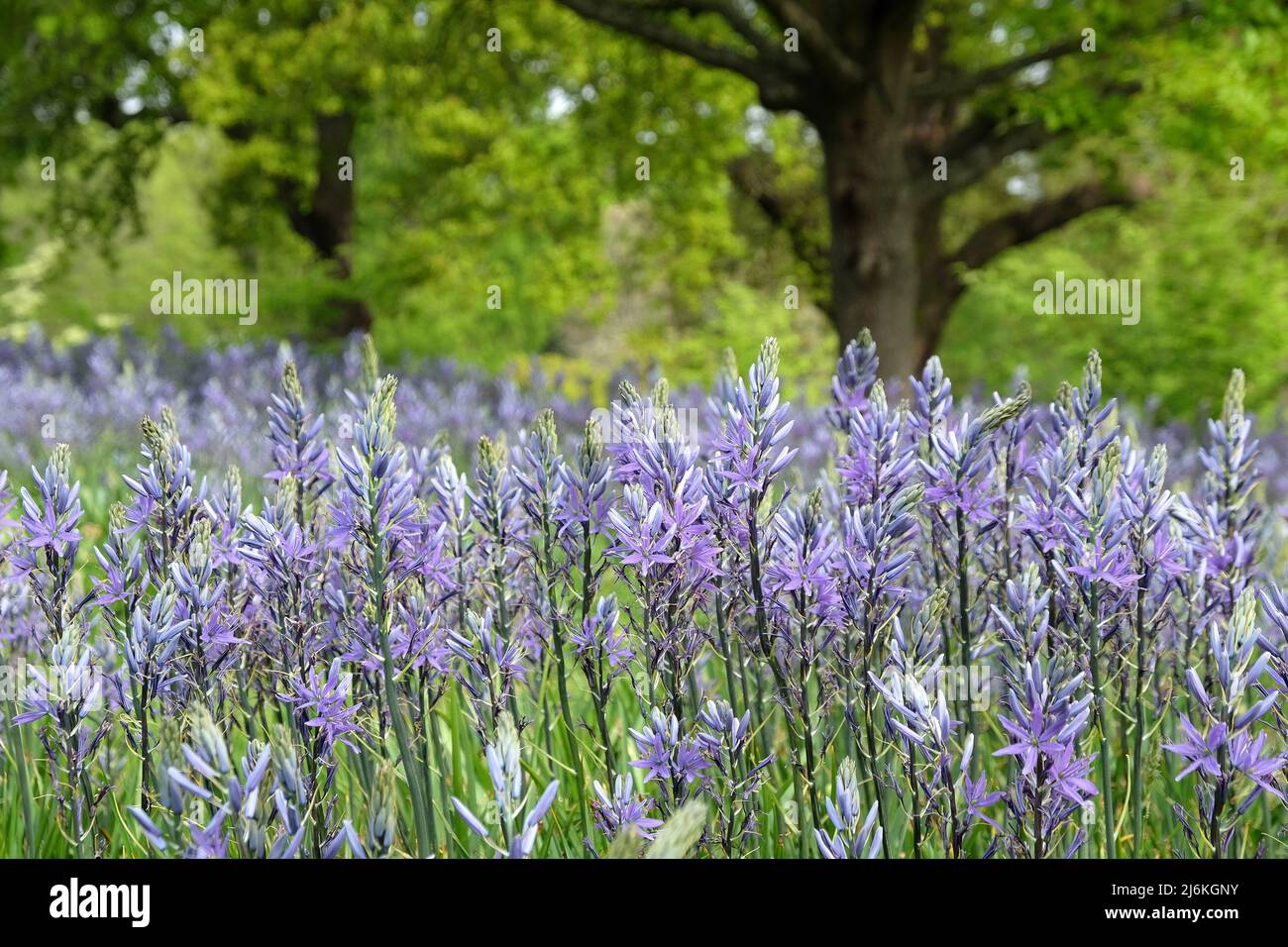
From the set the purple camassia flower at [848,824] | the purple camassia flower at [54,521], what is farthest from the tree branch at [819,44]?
the purple camassia flower at [848,824]

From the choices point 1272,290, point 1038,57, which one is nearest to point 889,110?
point 1038,57

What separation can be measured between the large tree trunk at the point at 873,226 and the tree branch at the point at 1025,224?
4340mm

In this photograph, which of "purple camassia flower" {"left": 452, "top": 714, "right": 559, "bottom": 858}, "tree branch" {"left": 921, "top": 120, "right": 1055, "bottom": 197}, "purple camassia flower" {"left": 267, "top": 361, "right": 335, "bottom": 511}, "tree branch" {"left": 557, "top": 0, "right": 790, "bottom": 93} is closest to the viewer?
"purple camassia flower" {"left": 452, "top": 714, "right": 559, "bottom": 858}

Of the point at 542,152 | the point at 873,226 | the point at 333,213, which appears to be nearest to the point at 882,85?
the point at 873,226

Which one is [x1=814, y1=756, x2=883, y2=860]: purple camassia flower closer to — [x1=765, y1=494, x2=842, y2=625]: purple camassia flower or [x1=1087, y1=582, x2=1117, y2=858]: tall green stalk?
[x1=765, y1=494, x2=842, y2=625]: purple camassia flower

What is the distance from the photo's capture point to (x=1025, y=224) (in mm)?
16484

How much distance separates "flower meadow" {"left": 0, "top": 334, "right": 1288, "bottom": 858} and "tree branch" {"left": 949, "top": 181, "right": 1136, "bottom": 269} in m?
14.0

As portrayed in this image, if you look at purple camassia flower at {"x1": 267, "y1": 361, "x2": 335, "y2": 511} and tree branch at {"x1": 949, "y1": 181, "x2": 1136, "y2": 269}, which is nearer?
purple camassia flower at {"x1": 267, "y1": 361, "x2": 335, "y2": 511}

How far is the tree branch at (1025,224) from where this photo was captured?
16.3 m

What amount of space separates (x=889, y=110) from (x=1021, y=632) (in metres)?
10.7

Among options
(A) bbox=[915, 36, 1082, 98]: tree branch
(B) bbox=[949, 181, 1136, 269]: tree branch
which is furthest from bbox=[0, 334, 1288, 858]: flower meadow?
(B) bbox=[949, 181, 1136, 269]: tree branch

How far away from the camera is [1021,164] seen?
24906 millimetres

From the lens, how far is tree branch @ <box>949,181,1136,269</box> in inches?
642

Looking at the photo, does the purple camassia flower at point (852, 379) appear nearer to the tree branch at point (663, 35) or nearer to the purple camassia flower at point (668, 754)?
the purple camassia flower at point (668, 754)
